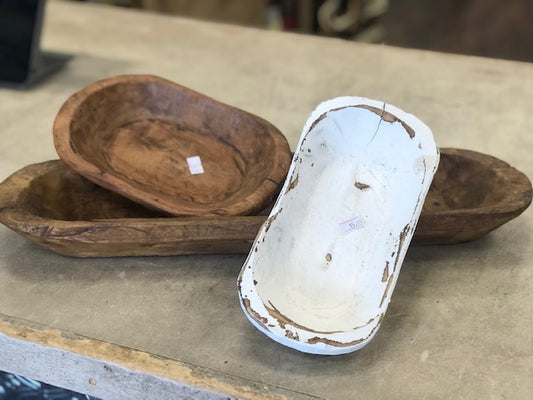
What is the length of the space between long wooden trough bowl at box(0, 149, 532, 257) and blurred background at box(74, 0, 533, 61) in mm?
1434

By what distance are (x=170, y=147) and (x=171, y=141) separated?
2 centimetres

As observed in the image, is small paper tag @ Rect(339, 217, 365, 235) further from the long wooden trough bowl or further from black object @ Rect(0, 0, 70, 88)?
black object @ Rect(0, 0, 70, 88)

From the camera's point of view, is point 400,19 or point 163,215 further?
point 400,19

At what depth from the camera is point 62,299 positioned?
2.51ft

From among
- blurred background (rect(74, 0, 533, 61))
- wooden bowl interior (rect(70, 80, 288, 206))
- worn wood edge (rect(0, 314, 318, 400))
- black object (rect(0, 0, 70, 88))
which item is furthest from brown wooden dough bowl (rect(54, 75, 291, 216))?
blurred background (rect(74, 0, 533, 61))

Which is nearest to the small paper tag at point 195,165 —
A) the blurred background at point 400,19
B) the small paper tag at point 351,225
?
the small paper tag at point 351,225

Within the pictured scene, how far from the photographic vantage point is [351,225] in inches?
31.3

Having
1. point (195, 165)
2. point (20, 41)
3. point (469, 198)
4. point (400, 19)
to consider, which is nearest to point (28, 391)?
point (195, 165)

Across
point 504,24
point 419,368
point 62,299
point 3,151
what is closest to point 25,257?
point 62,299

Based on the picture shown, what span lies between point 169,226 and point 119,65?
0.76 metres

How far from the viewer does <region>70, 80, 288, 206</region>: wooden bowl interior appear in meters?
0.90

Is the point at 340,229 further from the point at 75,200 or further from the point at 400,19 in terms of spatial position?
the point at 400,19

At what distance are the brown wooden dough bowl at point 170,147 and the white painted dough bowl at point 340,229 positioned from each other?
5 cm

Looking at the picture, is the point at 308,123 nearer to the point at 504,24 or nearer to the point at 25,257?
the point at 25,257
